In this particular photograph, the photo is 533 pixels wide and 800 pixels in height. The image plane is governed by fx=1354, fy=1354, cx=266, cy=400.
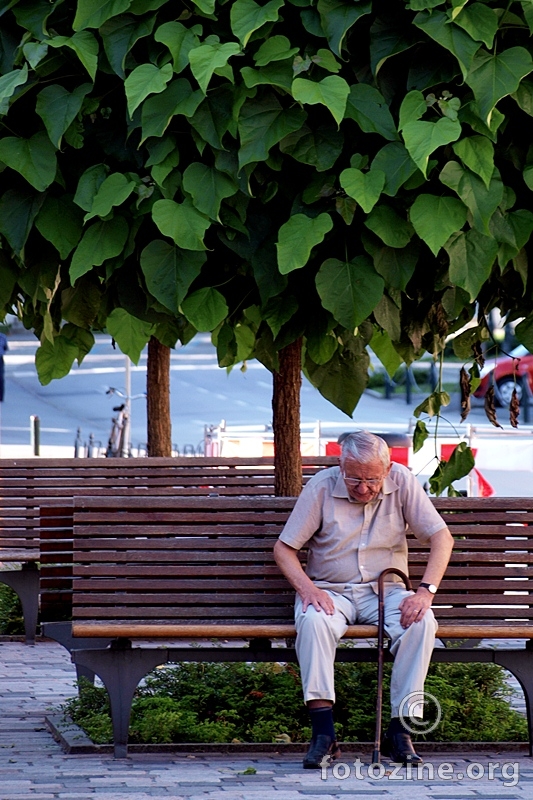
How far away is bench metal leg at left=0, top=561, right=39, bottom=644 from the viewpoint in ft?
25.8

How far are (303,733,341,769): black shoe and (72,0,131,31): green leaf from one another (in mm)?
2664

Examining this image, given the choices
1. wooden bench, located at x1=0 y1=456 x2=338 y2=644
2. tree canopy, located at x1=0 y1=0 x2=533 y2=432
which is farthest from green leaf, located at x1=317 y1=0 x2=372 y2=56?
wooden bench, located at x1=0 y1=456 x2=338 y2=644

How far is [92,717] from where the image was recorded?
5.59 meters

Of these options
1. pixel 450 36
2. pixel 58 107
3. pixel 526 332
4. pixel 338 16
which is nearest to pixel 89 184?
pixel 58 107

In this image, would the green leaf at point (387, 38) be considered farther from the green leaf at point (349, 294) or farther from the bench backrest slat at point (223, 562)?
the bench backrest slat at point (223, 562)

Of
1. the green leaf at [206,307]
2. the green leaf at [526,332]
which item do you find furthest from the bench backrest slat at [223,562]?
the green leaf at [206,307]

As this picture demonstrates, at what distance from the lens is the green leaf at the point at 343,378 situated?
617 centimetres

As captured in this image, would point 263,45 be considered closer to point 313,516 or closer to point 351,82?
point 351,82

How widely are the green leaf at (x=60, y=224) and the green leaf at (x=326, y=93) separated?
3.20 ft

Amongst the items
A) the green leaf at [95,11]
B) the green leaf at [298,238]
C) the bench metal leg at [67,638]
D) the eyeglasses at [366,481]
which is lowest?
the bench metal leg at [67,638]

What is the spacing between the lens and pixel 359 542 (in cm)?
545

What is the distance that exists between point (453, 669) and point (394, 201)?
8.15ft

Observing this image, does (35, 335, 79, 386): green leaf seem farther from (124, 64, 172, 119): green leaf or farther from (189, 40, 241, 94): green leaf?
(189, 40, 241, 94): green leaf

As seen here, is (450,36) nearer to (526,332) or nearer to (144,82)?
(144,82)
